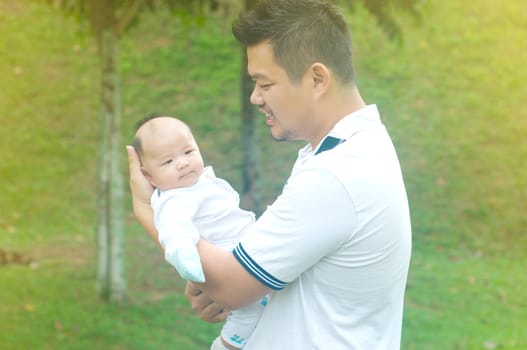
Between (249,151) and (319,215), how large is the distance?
644 centimetres

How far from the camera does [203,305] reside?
86.7 inches

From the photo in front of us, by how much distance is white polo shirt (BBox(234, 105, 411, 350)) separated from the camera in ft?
6.01

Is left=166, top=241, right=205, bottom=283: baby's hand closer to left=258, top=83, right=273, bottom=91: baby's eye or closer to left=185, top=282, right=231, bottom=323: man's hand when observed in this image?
left=185, top=282, right=231, bottom=323: man's hand

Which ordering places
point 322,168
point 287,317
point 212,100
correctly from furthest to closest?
1. point 212,100
2. point 287,317
3. point 322,168

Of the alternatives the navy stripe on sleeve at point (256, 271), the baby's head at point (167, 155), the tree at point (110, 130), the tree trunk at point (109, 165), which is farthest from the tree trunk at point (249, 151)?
→ the navy stripe on sleeve at point (256, 271)

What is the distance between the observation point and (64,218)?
10211 mm

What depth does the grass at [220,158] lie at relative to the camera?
23.2ft

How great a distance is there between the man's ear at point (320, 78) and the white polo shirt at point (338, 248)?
0.10m

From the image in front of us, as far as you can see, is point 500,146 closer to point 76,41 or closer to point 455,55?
point 455,55

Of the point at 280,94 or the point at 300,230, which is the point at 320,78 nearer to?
the point at 280,94

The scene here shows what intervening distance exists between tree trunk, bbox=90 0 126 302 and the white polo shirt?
4.83 metres

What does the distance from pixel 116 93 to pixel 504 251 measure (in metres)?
5.38

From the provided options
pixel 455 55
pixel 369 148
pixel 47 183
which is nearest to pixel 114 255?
pixel 47 183

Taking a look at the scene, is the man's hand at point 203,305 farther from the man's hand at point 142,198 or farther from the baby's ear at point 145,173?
the baby's ear at point 145,173
